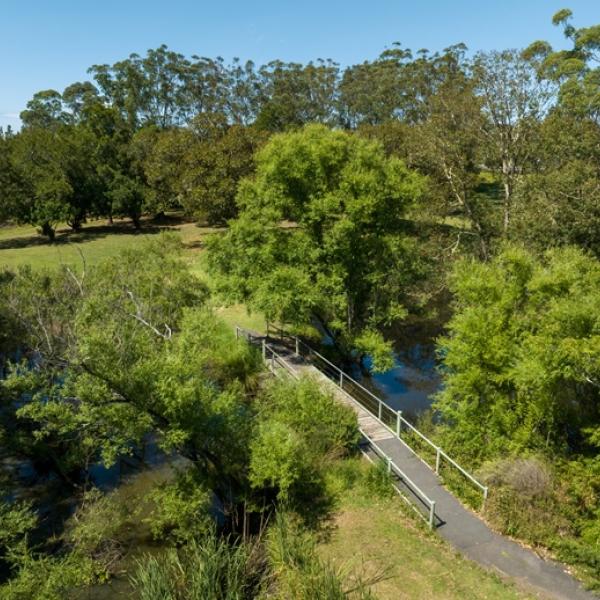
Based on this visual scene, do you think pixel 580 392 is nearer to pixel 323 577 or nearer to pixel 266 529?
pixel 323 577

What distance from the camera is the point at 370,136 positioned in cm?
4959

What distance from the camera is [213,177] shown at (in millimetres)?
42844

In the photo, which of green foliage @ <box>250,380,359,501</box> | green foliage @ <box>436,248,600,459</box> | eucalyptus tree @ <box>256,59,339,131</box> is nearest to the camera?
green foliage @ <box>436,248,600,459</box>

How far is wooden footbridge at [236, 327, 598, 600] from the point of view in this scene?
11453mm

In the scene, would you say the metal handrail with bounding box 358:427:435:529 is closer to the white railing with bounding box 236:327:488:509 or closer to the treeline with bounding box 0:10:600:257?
the white railing with bounding box 236:327:488:509

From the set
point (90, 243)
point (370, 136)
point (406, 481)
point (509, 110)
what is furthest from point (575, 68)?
point (90, 243)

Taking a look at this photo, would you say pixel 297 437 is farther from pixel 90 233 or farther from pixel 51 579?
pixel 90 233

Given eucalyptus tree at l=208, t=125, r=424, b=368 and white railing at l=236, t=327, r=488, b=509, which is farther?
eucalyptus tree at l=208, t=125, r=424, b=368

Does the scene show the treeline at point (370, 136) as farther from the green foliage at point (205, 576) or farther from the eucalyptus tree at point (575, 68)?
the green foliage at point (205, 576)

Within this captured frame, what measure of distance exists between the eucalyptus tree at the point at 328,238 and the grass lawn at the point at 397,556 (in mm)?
7609

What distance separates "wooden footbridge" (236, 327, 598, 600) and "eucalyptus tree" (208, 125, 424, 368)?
3159 mm

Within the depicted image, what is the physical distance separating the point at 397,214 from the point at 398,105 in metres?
53.8

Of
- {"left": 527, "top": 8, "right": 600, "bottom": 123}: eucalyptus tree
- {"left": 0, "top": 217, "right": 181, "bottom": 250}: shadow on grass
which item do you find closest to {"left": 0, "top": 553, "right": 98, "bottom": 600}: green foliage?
{"left": 527, "top": 8, "right": 600, "bottom": 123}: eucalyptus tree

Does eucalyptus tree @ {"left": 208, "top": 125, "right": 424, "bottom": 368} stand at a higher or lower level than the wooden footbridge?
higher
